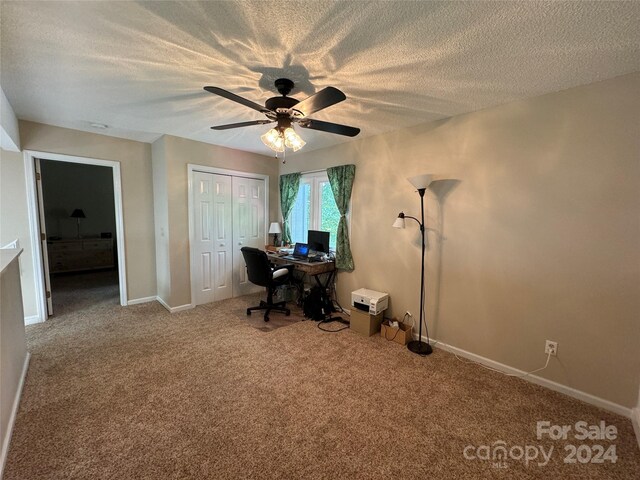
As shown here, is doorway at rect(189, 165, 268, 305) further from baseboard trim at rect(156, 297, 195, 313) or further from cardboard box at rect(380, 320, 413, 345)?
cardboard box at rect(380, 320, 413, 345)

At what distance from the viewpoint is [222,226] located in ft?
13.8

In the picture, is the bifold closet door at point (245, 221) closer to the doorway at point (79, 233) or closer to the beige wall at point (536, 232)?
the doorway at point (79, 233)

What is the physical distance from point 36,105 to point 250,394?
345 centimetres

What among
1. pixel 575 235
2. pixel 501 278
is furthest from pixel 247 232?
pixel 575 235

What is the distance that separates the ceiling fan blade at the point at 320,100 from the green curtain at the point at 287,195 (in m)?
2.52

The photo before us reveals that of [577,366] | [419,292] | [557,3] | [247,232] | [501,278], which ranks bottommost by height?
[577,366]

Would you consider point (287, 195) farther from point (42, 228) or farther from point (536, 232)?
point (536, 232)

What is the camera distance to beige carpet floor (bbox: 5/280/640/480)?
1.49 meters

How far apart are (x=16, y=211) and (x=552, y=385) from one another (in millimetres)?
5838

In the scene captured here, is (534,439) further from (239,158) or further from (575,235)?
(239,158)

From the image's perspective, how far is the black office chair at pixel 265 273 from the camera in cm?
338

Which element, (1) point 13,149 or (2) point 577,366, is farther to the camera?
(1) point 13,149

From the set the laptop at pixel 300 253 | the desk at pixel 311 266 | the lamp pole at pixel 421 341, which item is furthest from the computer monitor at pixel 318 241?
the lamp pole at pixel 421 341

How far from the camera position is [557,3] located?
4.14ft
